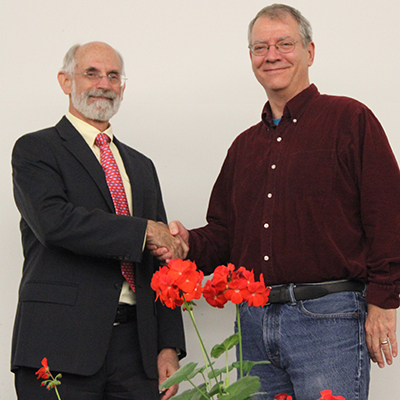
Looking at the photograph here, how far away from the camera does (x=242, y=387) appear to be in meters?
0.98

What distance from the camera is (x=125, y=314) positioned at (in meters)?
2.03

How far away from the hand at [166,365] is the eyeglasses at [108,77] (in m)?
1.09

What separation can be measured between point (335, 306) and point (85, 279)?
0.84 meters

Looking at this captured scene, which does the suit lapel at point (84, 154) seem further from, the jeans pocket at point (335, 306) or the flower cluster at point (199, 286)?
the flower cluster at point (199, 286)

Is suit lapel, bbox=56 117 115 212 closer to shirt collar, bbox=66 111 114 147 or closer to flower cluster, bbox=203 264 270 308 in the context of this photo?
shirt collar, bbox=66 111 114 147

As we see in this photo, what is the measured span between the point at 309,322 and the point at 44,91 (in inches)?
73.5

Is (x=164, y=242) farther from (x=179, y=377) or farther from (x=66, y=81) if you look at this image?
(x=179, y=377)

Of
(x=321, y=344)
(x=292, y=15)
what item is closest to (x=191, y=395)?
(x=321, y=344)

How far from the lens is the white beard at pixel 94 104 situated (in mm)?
2238

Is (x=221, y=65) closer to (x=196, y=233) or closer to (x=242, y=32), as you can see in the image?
(x=242, y=32)

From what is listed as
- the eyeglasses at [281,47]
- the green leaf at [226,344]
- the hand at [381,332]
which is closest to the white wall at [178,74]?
the eyeglasses at [281,47]

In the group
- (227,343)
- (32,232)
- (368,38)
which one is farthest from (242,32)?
(227,343)

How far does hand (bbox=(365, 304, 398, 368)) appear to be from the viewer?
167 cm

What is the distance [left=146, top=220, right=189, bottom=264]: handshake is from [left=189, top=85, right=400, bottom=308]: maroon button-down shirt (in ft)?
0.65
